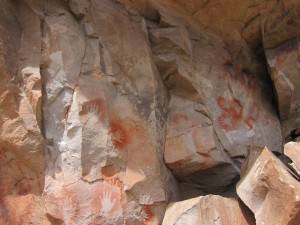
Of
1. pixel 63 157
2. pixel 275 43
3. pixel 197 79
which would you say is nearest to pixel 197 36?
pixel 197 79

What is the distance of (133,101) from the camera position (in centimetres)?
381

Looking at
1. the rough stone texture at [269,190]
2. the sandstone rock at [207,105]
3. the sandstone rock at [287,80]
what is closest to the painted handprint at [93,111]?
the sandstone rock at [207,105]

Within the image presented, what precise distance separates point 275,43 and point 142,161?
221cm

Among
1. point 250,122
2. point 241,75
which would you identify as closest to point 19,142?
point 250,122

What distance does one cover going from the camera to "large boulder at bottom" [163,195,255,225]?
3244mm

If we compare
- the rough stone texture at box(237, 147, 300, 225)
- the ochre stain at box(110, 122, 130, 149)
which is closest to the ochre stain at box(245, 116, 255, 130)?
the rough stone texture at box(237, 147, 300, 225)

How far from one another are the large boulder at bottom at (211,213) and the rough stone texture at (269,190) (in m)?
0.10

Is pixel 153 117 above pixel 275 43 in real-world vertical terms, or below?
below

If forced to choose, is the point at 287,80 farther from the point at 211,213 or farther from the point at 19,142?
the point at 19,142

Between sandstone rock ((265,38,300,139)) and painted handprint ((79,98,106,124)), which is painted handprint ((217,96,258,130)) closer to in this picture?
sandstone rock ((265,38,300,139))

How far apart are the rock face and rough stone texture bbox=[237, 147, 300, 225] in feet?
0.62

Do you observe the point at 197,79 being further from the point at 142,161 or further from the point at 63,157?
the point at 63,157

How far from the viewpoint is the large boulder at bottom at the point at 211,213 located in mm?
3244

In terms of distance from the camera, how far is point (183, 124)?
407cm
